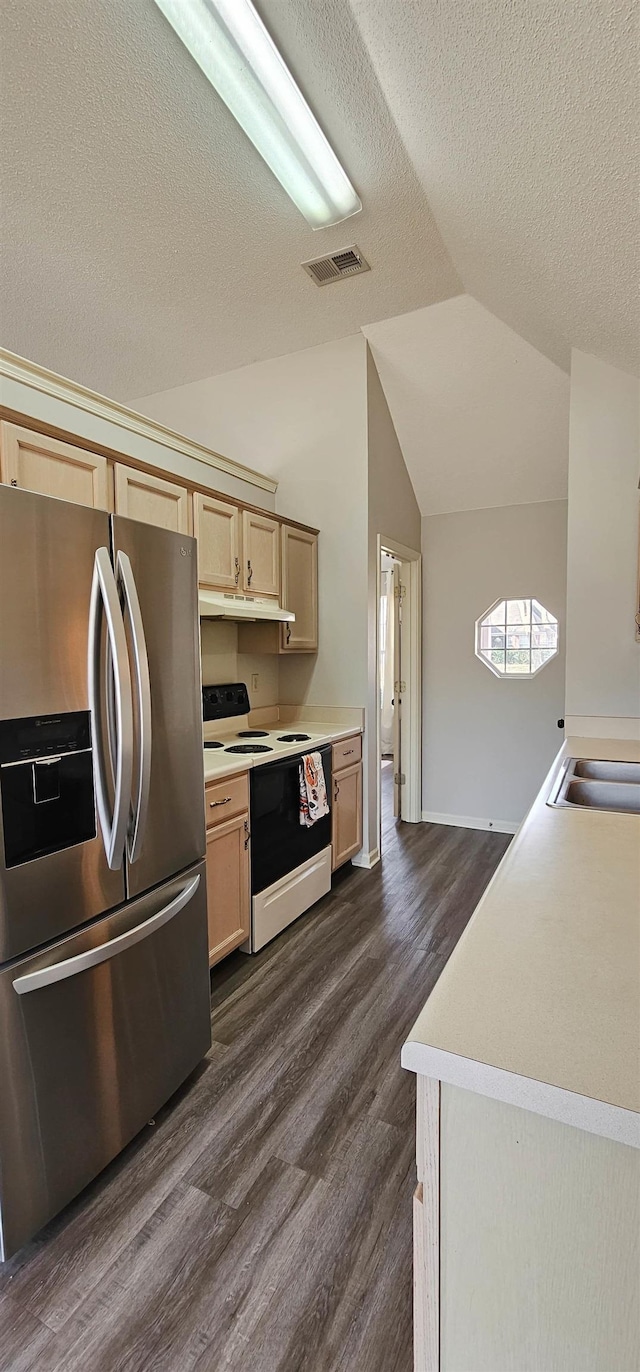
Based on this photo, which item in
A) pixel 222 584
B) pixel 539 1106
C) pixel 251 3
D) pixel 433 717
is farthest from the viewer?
pixel 433 717

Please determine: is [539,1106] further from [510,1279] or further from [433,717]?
[433,717]

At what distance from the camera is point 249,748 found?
107 inches

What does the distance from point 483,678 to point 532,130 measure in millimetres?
3165

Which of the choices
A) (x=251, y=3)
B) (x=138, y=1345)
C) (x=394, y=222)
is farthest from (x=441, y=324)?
(x=138, y=1345)

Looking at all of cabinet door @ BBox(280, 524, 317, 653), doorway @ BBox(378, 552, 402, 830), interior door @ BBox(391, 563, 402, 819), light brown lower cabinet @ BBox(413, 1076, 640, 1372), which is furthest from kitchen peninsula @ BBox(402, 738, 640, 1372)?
interior door @ BBox(391, 563, 402, 819)

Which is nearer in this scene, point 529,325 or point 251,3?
point 251,3

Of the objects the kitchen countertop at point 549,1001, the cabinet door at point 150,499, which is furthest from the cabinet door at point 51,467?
the kitchen countertop at point 549,1001

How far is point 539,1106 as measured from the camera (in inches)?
24.0

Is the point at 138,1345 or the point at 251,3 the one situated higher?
the point at 251,3

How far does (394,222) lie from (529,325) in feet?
2.68

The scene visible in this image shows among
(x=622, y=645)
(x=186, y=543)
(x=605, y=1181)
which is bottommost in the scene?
(x=605, y=1181)

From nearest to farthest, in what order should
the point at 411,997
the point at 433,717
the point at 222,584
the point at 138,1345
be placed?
the point at 138,1345
the point at 411,997
the point at 222,584
the point at 433,717

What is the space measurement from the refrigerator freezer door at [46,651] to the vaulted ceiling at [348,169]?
138 cm

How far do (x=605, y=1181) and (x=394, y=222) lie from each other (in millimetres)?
2974
